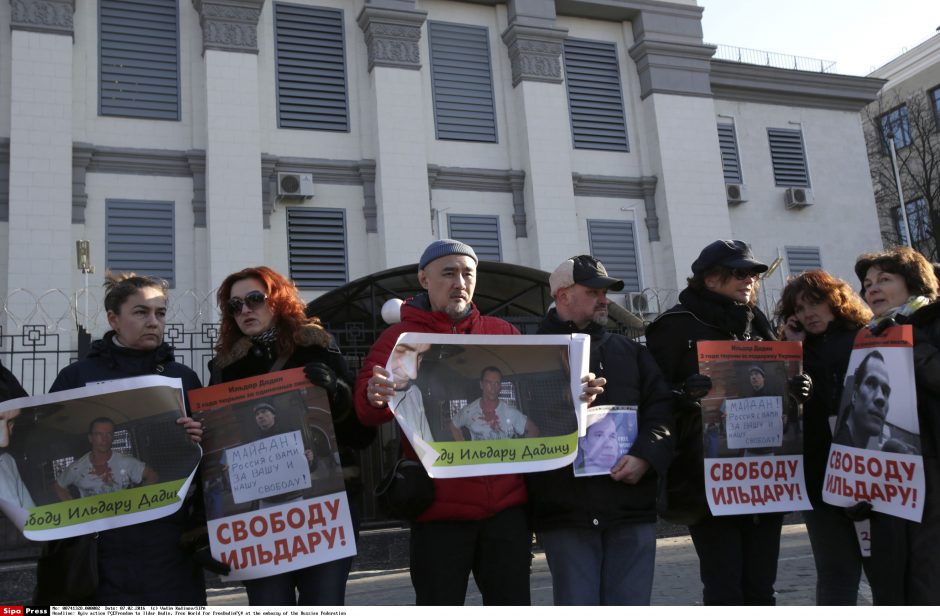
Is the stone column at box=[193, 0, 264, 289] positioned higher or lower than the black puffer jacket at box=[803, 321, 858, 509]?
higher

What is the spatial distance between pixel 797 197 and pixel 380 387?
19339 mm

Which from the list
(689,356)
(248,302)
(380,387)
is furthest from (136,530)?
(689,356)

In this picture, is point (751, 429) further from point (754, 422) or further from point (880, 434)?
point (880, 434)

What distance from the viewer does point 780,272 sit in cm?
2027

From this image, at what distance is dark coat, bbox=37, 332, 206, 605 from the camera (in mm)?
3676

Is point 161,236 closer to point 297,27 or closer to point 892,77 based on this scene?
point 297,27

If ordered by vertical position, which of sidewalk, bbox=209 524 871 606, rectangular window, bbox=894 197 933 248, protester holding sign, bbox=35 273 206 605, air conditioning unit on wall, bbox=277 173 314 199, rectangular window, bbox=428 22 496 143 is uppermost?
rectangular window, bbox=428 22 496 143

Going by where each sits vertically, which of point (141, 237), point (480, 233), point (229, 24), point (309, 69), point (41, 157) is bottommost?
point (141, 237)

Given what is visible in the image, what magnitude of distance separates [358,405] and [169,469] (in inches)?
35.7

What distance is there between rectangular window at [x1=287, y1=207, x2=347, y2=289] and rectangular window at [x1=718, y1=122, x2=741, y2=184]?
987cm

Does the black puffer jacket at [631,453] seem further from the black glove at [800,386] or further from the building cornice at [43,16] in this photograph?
the building cornice at [43,16]

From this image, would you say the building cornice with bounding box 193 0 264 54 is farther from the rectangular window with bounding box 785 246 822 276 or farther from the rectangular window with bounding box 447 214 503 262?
the rectangular window with bounding box 785 246 822 276

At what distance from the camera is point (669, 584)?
25.2 ft

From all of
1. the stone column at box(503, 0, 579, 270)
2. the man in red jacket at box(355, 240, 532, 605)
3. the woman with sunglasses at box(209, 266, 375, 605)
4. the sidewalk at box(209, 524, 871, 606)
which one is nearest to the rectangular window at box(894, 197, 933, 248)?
the stone column at box(503, 0, 579, 270)
